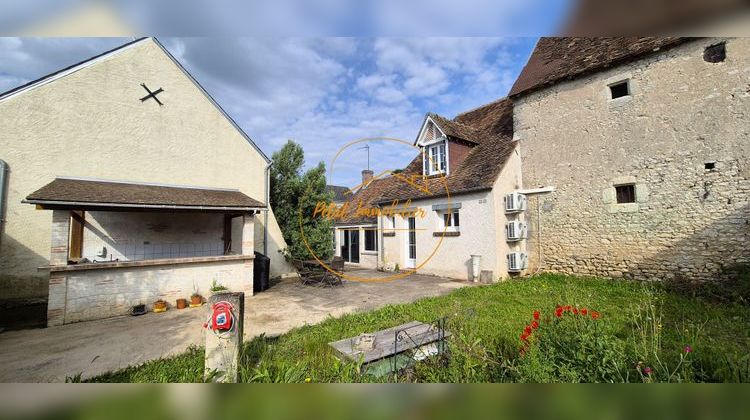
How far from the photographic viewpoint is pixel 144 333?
5527mm

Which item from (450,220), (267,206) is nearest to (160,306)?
(267,206)

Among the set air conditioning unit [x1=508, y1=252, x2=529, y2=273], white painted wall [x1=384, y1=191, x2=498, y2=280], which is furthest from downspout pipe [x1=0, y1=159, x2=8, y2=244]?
air conditioning unit [x1=508, y1=252, x2=529, y2=273]

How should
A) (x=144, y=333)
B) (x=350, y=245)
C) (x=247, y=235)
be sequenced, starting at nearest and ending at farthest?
(x=144, y=333)
(x=247, y=235)
(x=350, y=245)

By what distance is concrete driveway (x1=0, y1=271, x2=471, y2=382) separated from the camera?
422 cm

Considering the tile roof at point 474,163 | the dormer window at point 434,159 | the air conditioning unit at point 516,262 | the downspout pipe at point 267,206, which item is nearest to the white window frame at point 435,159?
the dormer window at point 434,159

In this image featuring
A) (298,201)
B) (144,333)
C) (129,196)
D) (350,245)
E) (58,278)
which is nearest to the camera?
(144,333)

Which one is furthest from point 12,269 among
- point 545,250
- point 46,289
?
point 545,250

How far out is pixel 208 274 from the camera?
7.97 metres

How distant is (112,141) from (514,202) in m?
12.8

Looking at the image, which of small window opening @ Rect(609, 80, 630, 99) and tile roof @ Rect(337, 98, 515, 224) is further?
tile roof @ Rect(337, 98, 515, 224)

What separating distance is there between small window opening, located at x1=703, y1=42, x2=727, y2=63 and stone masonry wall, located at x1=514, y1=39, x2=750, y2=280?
8 cm

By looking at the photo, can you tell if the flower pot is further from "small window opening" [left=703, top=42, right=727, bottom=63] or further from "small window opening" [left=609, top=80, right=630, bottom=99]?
"small window opening" [left=703, top=42, right=727, bottom=63]

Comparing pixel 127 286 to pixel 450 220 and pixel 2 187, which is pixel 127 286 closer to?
pixel 2 187
